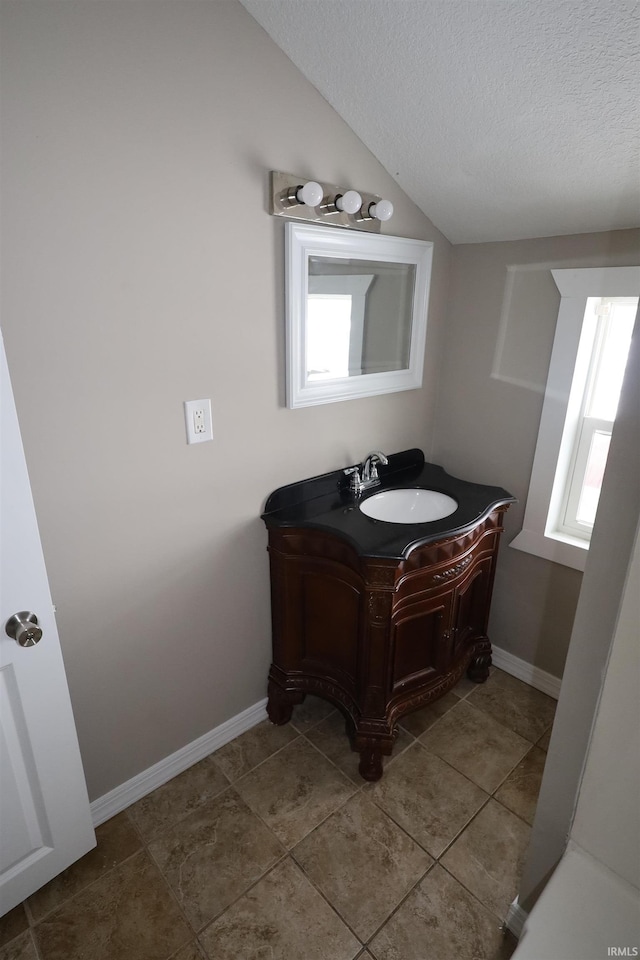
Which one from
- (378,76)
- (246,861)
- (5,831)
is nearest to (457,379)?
(378,76)

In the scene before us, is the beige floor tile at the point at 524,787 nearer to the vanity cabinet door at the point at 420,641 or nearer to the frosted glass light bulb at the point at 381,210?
the vanity cabinet door at the point at 420,641

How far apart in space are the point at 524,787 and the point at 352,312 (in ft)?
5.42

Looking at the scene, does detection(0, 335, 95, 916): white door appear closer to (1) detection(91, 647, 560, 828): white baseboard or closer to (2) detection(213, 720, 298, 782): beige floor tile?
(1) detection(91, 647, 560, 828): white baseboard

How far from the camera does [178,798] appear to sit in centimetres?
161

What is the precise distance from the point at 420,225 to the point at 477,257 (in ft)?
0.85

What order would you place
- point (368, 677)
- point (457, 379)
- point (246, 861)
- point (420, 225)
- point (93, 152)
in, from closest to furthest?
point (93, 152) → point (246, 861) → point (368, 677) → point (420, 225) → point (457, 379)

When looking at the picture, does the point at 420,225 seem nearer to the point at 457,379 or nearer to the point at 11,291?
the point at 457,379

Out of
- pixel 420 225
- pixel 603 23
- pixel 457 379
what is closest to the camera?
pixel 603 23

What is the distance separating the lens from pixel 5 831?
1223 millimetres

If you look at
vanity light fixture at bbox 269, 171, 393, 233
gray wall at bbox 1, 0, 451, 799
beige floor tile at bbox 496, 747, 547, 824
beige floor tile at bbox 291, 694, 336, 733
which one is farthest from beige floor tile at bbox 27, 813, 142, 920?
vanity light fixture at bbox 269, 171, 393, 233

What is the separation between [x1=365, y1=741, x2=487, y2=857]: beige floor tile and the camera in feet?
4.98

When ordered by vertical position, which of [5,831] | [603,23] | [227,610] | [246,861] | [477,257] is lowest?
[246,861]

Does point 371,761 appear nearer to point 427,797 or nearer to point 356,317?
point 427,797

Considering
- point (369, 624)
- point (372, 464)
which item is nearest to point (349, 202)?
point (372, 464)
